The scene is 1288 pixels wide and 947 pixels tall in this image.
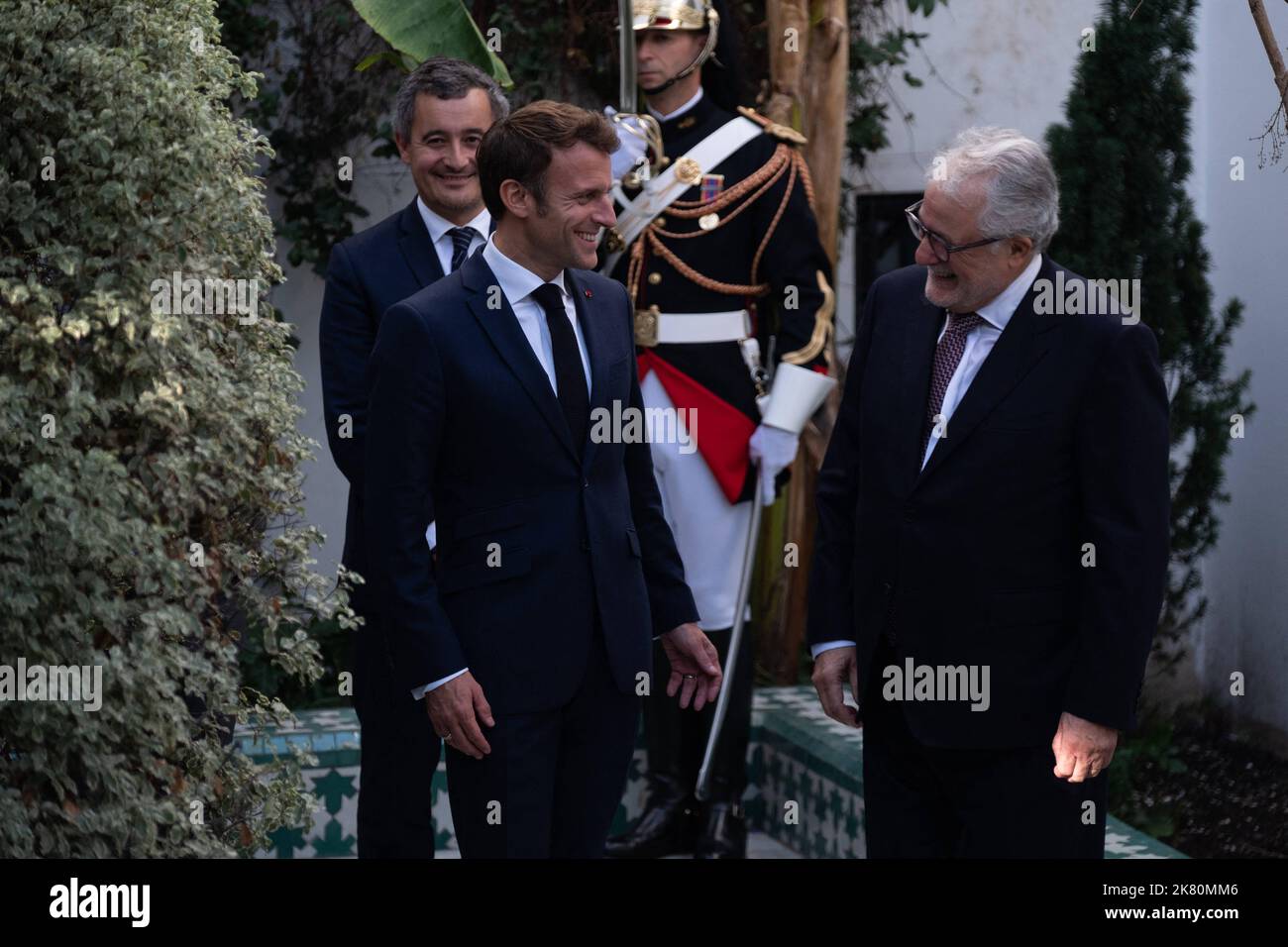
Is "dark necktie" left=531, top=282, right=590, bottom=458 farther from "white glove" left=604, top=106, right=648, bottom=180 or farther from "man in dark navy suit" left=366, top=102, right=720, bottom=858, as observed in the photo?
"white glove" left=604, top=106, right=648, bottom=180

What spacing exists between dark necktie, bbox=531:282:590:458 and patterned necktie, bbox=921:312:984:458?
594mm

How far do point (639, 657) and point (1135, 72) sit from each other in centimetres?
329

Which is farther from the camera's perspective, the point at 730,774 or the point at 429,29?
the point at 730,774

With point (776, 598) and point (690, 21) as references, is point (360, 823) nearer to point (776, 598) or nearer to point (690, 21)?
point (690, 21)

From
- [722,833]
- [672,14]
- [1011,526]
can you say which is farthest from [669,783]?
[1011,526]

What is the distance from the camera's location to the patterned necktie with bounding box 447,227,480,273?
410 centimetres

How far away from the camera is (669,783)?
5.33 m

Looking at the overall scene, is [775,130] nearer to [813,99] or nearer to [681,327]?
[681,327]

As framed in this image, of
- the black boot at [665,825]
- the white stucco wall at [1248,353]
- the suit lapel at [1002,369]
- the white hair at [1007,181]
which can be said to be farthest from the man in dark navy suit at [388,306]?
the white stucco wall at [1248,353]

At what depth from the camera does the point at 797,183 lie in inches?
203

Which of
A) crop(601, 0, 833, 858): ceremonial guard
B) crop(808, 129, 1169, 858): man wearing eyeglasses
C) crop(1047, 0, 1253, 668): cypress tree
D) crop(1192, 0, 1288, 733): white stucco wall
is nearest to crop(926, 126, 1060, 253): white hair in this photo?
crop(808, 129, 1169, 858): man wearing eyeglasses

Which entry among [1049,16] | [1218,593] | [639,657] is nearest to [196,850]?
[639,657]

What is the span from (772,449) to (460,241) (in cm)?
130

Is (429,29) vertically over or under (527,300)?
over
